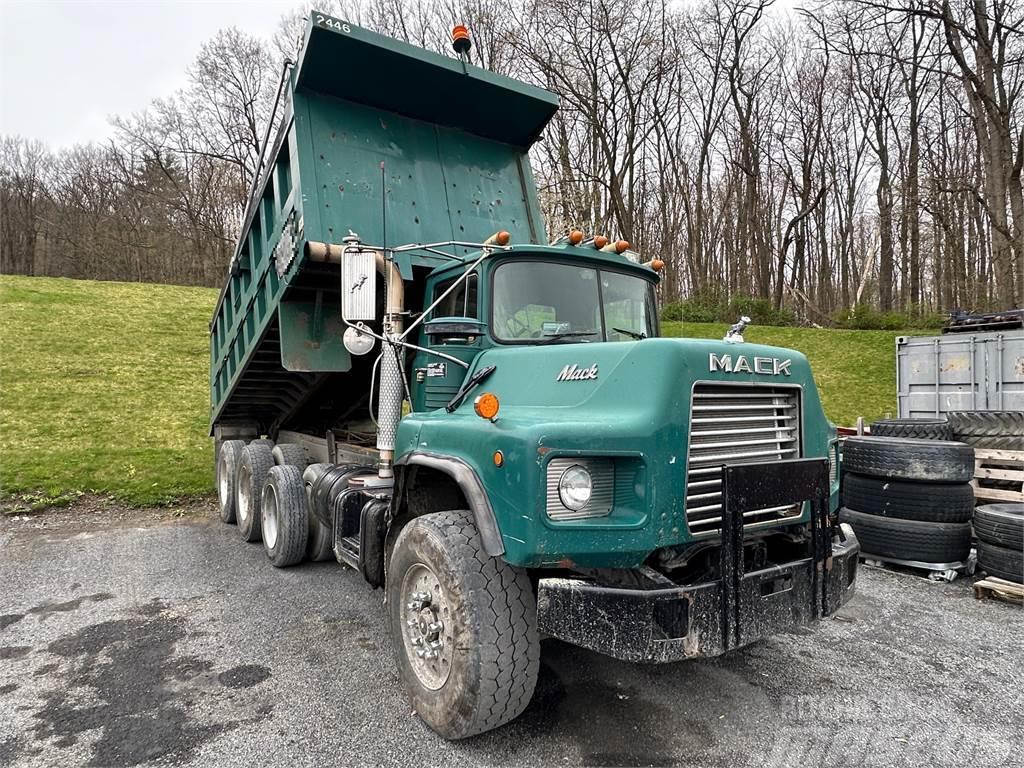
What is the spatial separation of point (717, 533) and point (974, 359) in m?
7.67

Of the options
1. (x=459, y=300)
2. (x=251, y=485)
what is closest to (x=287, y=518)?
(x=251, y=485)

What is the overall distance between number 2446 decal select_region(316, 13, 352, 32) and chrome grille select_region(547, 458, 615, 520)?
3757 mm

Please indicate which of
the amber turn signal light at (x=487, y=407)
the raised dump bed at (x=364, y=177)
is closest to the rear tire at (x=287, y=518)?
the raised dump bed at (x=364, y=177)

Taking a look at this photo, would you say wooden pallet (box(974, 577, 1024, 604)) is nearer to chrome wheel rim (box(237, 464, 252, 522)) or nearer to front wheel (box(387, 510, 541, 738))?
front wheel (box(387, 510, 541, 738))

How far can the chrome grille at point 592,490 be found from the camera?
269cm

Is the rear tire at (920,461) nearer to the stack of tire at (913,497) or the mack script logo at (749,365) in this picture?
the stack of tire at (913,497)

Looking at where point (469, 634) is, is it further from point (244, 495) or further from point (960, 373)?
point (960, 373)

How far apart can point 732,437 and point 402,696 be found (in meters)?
2.23

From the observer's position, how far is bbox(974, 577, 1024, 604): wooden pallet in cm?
476

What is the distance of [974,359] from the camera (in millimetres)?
8453

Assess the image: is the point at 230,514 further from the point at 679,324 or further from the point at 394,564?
the point at 679,324

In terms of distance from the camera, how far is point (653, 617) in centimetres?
263

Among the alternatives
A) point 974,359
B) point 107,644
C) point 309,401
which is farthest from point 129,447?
point 974,359

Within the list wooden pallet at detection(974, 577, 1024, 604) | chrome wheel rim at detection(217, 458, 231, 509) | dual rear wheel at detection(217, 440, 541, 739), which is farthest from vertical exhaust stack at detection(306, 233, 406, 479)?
wooden pallet at detection(974, 577, 1024, 604)
